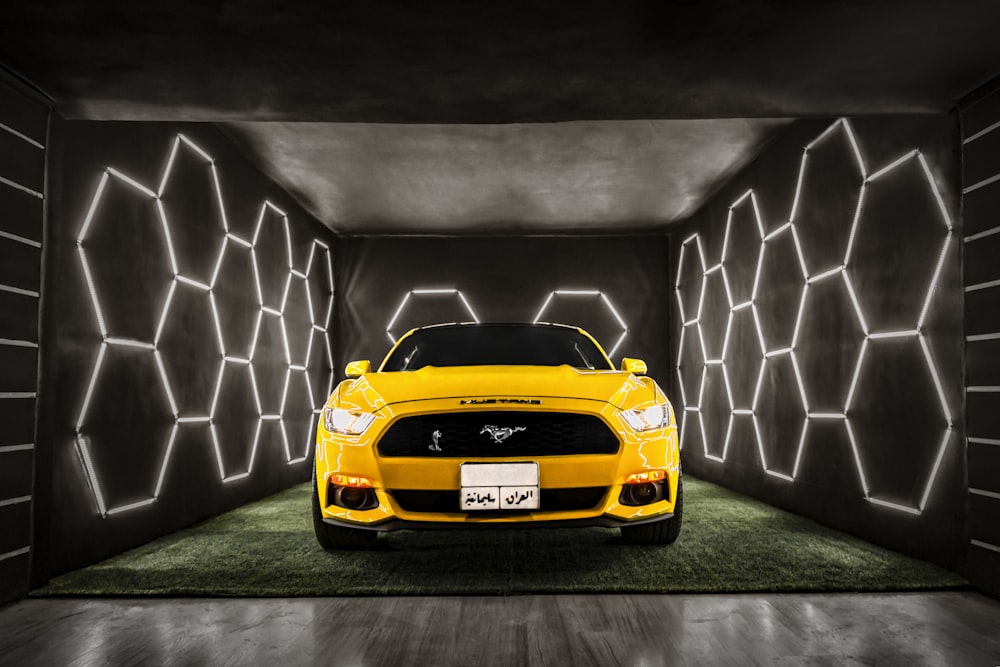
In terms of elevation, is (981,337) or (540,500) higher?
(981,337)

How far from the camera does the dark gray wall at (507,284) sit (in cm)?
814

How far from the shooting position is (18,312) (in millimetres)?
2697

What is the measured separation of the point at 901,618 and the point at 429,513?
5.63ft

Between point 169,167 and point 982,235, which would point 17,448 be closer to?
point 169,167

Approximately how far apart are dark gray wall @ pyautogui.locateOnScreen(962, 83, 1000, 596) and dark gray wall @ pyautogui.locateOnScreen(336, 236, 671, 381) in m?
5.27

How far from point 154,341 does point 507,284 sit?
4.78 m

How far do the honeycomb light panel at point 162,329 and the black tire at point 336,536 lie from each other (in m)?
1.11

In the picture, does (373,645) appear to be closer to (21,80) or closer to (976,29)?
(21,80)

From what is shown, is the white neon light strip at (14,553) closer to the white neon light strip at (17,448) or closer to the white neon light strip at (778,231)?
the white neon light strip at (17,448)

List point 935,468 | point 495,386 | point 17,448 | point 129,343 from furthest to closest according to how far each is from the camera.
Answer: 1. point 129,343
2. point 935,468
3. point 495,386
4. point 17,448

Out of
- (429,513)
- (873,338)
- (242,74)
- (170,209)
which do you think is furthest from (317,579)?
(873,338)

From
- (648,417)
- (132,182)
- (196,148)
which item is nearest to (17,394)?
(132,182)

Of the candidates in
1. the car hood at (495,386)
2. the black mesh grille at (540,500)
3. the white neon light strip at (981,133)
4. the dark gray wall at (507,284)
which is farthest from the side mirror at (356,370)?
the dark gray wall at (507,284)

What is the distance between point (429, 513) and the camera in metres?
2.73
